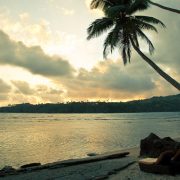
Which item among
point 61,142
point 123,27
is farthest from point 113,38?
point 61,142

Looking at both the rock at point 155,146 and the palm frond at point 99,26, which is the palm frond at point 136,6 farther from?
the rock at point 155,146

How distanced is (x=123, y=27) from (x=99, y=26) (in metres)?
2.03

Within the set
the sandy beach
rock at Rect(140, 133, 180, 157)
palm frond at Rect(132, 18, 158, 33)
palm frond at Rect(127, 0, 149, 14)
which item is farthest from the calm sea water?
palm frond at Rect(127, 0, 149, 14)

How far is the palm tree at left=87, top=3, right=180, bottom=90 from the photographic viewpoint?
26297 millimetres

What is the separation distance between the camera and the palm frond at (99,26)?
2750cm

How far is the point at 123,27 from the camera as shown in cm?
2666

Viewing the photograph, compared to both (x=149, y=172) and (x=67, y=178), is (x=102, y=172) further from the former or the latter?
(x=149, y=172)

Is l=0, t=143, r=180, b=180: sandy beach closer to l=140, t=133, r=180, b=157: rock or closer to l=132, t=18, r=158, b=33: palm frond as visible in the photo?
l=140, t=133, r=180, b=157: rock

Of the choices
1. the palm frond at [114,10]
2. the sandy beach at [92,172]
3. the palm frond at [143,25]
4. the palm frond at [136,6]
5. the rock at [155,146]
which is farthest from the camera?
the palm frond at [143,25]

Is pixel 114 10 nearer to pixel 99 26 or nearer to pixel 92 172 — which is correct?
pixel 99 26

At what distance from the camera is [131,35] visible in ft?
87.7

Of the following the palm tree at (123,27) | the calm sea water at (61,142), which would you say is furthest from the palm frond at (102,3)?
the calm sea water at (61,142)

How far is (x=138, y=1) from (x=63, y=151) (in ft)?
93.0

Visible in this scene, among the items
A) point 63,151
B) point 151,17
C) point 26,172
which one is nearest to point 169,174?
point 26,172
